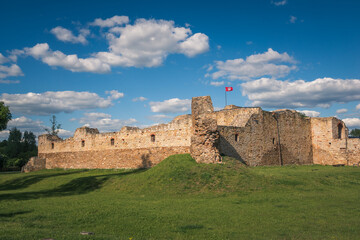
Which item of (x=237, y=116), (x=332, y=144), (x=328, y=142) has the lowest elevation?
(x=332, y=144)

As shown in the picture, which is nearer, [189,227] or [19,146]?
[189,227]

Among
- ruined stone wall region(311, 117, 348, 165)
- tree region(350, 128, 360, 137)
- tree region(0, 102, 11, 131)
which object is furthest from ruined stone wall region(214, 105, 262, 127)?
tree region(350, 128, 360, 137)

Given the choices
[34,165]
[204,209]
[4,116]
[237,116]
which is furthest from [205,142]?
[34,165]

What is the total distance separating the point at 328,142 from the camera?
83.3 feet

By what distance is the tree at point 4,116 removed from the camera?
78.5ft

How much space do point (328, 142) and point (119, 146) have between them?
17.8 m

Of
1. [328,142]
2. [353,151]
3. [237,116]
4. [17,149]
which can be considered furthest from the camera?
[17,149]

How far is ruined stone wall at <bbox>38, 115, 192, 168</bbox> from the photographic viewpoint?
2045 cm

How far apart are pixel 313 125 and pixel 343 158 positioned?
3964 mm

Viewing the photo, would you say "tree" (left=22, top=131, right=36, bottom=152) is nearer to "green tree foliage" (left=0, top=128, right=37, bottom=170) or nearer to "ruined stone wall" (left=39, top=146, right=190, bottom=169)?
"green tree foliage" (left=0, top=128, right=37, bottom=170)

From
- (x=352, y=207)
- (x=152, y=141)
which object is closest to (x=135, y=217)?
(x=352, y=207)

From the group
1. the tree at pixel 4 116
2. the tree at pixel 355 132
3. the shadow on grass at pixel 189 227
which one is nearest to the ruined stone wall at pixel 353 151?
the shadow on grass at pixel 189 227

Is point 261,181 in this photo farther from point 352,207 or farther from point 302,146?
point 302,146

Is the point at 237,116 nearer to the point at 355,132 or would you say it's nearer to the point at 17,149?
the point at 17,149
